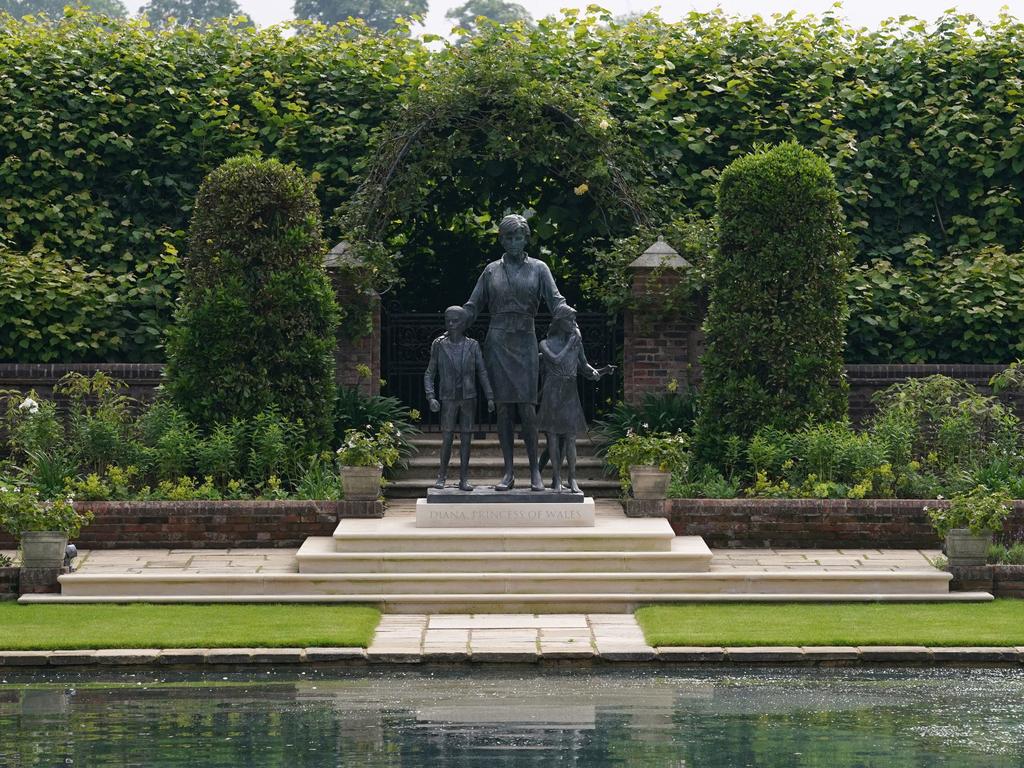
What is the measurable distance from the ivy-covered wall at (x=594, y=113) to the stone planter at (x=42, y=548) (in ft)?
19.2

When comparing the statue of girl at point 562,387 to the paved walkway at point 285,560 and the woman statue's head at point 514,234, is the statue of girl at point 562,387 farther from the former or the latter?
the paved walkway at point 285,560

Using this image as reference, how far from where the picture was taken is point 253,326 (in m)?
16.5

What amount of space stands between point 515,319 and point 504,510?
1.65m

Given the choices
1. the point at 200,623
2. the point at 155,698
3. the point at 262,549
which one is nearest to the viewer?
the point at 155,698

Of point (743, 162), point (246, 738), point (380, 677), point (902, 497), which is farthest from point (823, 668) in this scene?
point (743, 162)

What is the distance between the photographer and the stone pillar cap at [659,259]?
58.2 ft

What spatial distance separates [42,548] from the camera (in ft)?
42.7

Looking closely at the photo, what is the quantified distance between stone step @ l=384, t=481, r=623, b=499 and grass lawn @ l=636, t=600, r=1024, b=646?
430 centimetres

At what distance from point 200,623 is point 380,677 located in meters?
1.92

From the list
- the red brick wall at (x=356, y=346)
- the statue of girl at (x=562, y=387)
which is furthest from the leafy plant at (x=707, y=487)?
the red brick wall at (x=356, y=346)

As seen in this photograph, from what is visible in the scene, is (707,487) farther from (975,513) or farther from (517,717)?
(517,717)

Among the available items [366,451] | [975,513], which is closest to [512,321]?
[366,451]

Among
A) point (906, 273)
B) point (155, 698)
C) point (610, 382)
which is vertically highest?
point (906, 273)

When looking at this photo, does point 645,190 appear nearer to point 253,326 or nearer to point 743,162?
point 743,162
